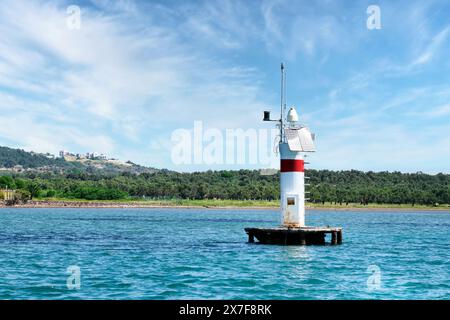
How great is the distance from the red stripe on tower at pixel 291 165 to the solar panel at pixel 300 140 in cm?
109

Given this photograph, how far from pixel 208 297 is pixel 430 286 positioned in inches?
569

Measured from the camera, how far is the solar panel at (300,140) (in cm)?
5291

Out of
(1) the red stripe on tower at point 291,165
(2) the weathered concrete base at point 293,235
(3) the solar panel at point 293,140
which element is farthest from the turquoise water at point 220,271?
(3) the solar panel at point 293,140

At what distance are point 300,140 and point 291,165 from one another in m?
2.41

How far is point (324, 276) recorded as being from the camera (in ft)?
125

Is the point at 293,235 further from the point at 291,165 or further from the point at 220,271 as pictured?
the point at 220,271

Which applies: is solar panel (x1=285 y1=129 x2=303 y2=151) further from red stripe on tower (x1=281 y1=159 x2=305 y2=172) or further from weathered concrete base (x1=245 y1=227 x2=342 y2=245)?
weathered concrete base (x1=245 y1=227 x2=342 y2=245)

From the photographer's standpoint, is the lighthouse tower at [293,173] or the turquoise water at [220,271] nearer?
the turquoise water at [220,271]

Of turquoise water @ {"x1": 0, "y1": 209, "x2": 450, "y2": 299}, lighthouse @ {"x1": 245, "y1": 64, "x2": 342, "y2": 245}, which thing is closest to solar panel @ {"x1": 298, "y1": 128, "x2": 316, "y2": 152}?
lighthouse @ {"x1": 245, "y1": 64, "x2": 342, "y2": 245}

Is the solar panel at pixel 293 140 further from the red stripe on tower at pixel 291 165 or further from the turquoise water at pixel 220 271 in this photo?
the turquoise water at pixel 220 271

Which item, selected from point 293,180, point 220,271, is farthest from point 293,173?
point 220,271
